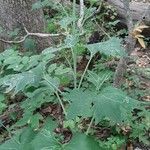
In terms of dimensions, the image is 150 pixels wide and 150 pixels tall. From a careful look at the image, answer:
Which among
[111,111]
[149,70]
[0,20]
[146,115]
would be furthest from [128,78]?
[111,111]

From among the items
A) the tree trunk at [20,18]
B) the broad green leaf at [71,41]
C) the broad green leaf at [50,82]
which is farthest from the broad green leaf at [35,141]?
the tree trunk at [20,18]

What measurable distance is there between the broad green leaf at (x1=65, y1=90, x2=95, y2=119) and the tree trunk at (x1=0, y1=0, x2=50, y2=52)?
2.99 meters

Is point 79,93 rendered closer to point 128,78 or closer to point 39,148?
point 39,148

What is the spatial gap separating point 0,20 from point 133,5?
2.41 metres

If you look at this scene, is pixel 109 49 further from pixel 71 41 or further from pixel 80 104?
pixel 80 104

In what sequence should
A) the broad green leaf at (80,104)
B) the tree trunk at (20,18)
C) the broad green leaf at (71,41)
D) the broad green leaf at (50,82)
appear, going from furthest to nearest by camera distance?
the tree trunk at (20,18), the broad green leaf at (50,82), the broad green leaf at (71,41), the broad green leaf at (80,104)

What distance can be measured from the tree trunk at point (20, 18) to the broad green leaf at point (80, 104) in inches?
118

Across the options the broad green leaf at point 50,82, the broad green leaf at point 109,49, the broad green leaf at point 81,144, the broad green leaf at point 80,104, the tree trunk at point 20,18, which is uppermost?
the broad green leaf at point 109,49

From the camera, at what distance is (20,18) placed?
206 inches

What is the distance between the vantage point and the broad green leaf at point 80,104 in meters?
2.18

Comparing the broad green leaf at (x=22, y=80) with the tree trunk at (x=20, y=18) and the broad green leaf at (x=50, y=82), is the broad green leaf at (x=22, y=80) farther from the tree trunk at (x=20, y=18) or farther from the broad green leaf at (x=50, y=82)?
the tree trunk at (x=20, y=18)

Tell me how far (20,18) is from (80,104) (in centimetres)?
325

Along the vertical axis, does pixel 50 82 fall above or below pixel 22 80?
below

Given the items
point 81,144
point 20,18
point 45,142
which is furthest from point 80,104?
point 20,18
